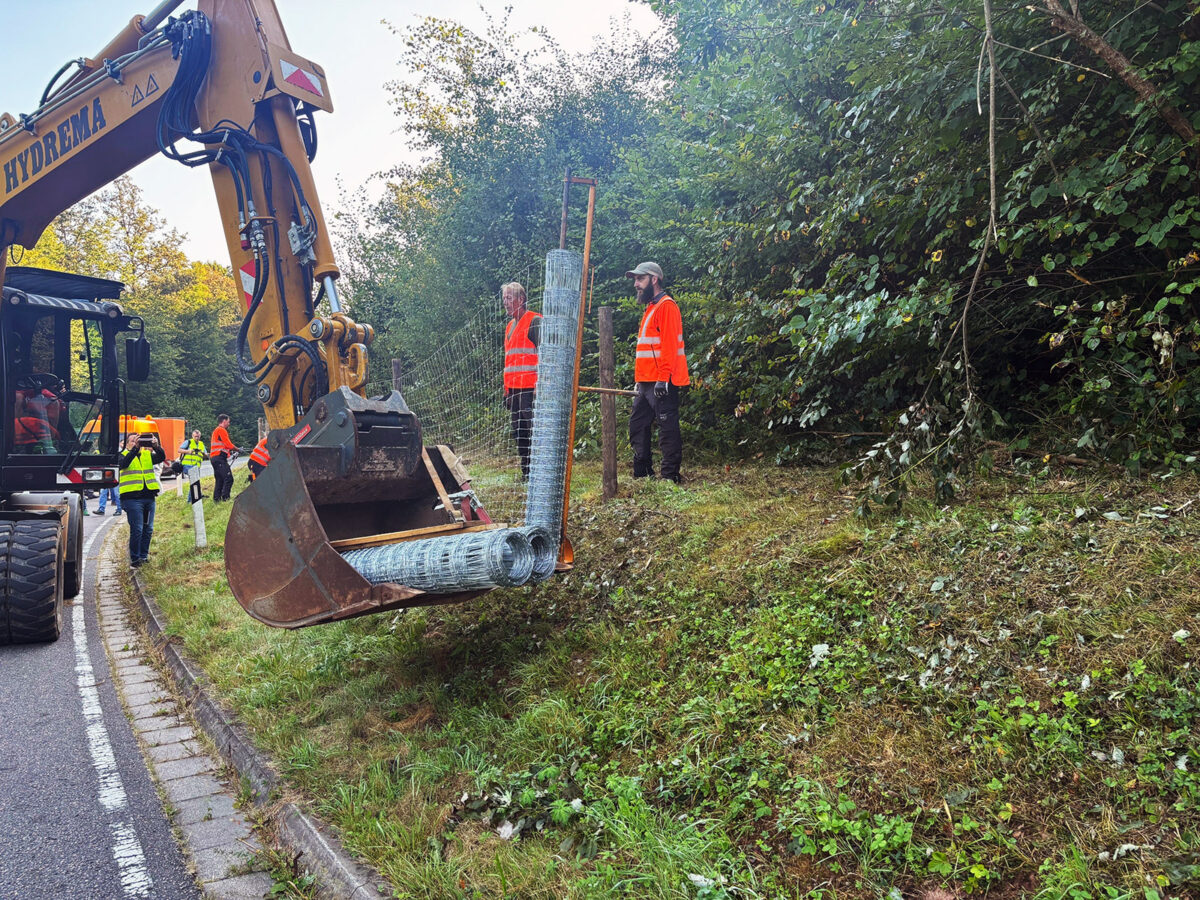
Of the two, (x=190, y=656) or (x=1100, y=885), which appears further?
(x=190, y=656)

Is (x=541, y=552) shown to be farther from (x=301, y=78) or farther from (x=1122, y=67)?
(x=1122, y=67)

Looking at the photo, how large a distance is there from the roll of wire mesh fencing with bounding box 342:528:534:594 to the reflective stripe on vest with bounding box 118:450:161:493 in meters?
6.89

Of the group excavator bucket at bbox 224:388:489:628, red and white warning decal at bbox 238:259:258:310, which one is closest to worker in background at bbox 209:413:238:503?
red and white warning decal at bbox 238:259:258:310

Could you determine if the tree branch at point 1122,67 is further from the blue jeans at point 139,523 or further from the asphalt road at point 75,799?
the blue jeans at point 139,523

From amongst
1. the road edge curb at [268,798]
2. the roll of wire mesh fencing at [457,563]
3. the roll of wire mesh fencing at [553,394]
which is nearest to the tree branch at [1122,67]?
the roll of wire mesh fencing at [553,394]

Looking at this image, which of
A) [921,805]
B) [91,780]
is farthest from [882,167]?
[91,780]

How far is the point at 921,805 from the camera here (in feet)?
7.82

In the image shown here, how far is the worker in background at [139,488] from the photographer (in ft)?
29.6

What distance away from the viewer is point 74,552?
750 cm

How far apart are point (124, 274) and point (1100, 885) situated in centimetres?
4404

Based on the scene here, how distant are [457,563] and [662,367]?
3.44 m

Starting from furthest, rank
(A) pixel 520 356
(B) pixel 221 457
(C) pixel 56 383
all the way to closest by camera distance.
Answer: (B) pixel 221 457, (C) pixel 56 383, (A) pixel 520 356

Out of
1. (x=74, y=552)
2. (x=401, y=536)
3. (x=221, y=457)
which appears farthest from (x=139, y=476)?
(x=401, y=536)

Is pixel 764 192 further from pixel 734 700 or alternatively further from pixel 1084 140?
pixel 734 700
